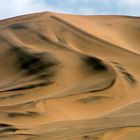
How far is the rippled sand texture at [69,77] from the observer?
10000 millimetres

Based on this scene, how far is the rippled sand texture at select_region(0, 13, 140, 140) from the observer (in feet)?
32.8

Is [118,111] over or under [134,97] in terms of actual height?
under

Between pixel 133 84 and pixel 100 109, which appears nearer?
pixel 100 109

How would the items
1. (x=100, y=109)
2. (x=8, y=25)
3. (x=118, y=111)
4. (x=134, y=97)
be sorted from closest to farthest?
(x=118, y=111)
(x=100, y=109)
(x=134, y=97)
(x=8, y=25)

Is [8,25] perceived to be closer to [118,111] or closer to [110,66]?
[110,66]

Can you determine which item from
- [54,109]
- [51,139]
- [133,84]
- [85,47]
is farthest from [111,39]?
[51,139]

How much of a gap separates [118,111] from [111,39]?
306 inches

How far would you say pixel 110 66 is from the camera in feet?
51.8

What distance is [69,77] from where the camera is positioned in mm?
15734

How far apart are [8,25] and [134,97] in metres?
8.07

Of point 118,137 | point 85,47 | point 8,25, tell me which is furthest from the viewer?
point 8,25

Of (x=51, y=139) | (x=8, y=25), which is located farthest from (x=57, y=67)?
(x=51, y=139)

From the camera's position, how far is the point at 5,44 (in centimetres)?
1888

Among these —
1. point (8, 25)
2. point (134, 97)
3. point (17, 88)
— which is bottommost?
point (134, 97)
